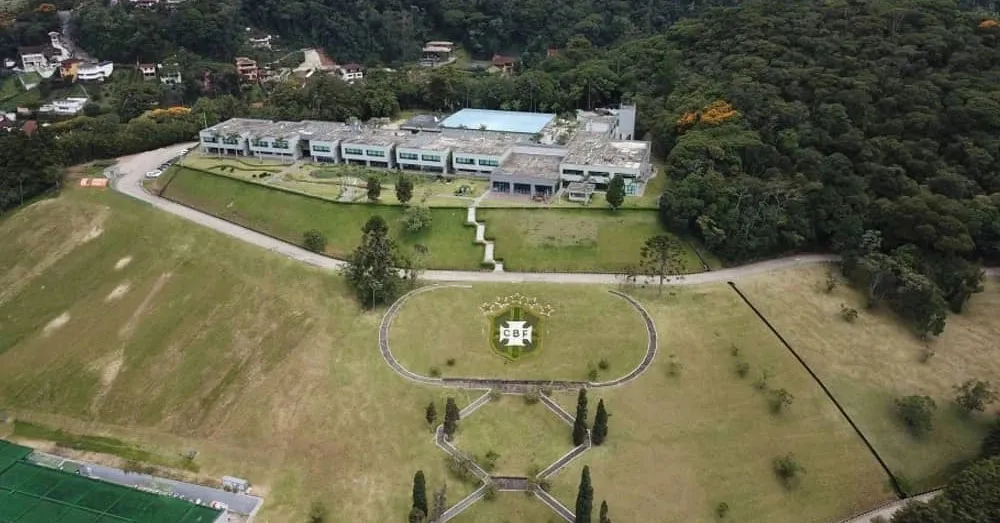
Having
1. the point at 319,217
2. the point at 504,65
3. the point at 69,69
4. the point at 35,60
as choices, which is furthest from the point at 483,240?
the point at 35,60

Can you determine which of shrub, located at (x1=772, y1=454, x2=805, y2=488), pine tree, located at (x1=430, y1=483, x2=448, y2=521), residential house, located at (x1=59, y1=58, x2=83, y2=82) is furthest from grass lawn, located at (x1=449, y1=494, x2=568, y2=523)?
residential house, located at (x1=59, y1=58, x2=83, y2=82)

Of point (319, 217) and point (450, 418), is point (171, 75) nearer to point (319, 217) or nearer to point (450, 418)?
point (319, 217)

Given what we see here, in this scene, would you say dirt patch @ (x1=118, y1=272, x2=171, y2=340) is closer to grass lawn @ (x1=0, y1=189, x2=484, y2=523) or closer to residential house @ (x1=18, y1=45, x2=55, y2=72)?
grass lawn @ (x1=0, y1=189, x2=484, y2=523)

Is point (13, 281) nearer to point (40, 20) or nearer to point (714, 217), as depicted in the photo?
point (714, 217)

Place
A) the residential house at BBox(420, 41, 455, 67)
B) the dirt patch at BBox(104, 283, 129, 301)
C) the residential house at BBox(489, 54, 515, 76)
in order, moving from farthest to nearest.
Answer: the residential house at BBox(420, 41, 455, 67) < the residential house at BBox(489, 54, 515, 76) < the dirt patch at BBox(104, 283, 129, 301)

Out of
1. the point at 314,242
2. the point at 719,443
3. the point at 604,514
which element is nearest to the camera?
the point at 604,514

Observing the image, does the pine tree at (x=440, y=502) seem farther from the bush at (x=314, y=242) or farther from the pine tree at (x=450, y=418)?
the bush at (x=314, y=242)
